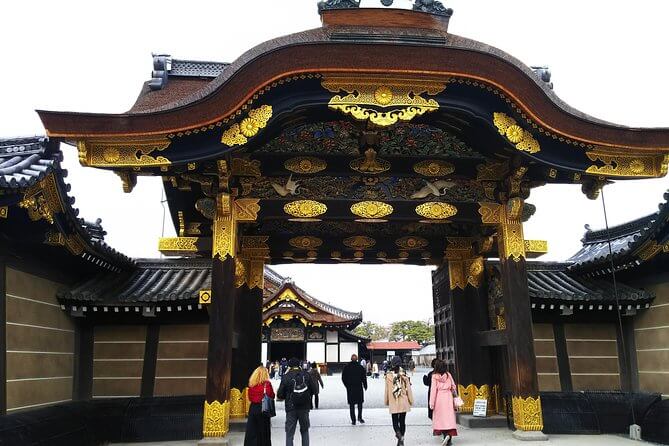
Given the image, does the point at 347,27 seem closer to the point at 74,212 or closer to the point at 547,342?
the point at 74,212

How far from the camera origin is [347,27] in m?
7.64

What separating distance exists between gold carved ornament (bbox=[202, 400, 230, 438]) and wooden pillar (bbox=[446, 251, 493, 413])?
503cm

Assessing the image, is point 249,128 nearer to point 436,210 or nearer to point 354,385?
point 436,210

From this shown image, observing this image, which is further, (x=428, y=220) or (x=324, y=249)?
(x=324, y=249)

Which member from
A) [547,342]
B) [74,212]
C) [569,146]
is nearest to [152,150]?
[74,212]

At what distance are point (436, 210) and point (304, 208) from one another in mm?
2286

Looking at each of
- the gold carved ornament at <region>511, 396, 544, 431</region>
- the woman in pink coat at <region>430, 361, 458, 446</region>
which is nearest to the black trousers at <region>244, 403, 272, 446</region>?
the woman in pink coat at <region>430, 361, 458, 446</region>

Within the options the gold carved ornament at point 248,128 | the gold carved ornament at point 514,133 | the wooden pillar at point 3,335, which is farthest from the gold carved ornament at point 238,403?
the gold carved ornament at point 514,133

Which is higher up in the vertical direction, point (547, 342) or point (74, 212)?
point (74, 212)

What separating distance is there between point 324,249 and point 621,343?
21.2ft

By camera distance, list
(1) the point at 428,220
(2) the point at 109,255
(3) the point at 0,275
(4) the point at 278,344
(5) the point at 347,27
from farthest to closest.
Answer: (4) the point at 278,344 < (2) the point at 109,255 < (1) the point at 428,220 < (5) the point at 347,27 < (3) the point at 0,275

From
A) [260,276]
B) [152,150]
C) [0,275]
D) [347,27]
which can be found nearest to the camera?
[0,275]

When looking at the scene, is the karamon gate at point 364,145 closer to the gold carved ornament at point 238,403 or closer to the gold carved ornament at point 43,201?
the gold carved ornament at point 238,403

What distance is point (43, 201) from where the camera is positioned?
6703 millimetres
